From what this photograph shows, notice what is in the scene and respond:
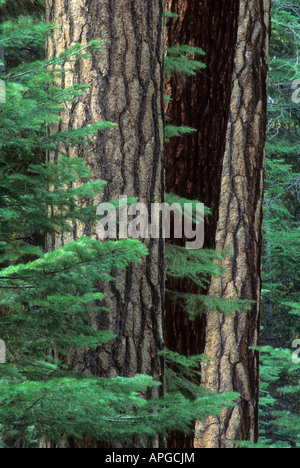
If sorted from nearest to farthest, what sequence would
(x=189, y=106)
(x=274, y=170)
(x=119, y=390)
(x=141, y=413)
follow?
(x=119, y=390), (x=141, y=413), (x=189, y=106), (x=274, y=170)

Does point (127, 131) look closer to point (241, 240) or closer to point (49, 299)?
point (49, 299)

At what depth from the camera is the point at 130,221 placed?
10.3 ft

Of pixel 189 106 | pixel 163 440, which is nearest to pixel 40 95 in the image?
pixel 163 440

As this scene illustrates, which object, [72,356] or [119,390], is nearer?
[119,390]

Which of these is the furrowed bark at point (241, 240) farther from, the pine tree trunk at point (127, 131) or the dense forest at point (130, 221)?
the pine tree trunk at point (127, 131)

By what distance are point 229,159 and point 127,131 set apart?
7.08 feet

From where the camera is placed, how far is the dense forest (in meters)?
2.16

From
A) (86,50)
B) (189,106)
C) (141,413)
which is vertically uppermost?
(86,50)

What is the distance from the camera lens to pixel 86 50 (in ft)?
10.6

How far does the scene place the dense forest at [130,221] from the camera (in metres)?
2.16

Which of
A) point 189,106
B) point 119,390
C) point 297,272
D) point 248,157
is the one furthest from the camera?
point 297,272

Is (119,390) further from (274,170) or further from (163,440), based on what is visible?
(274,170)

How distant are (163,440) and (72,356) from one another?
2.34 feet

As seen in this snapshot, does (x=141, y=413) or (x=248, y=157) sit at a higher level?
(x=248, y=157)
